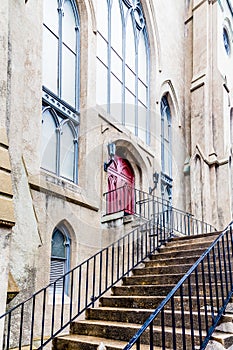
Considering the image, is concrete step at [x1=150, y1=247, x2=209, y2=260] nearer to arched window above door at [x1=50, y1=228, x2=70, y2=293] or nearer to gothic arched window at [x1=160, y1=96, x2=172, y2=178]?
arched window above door at [x1=50, y1=228, x2=70, y2=293]

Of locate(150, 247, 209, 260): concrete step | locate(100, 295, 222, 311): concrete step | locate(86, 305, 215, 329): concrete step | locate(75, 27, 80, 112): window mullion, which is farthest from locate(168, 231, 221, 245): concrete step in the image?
locate(75, 27, 80, 112): window mullion

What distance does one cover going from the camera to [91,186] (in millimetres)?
9180

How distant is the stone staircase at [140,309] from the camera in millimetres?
4676

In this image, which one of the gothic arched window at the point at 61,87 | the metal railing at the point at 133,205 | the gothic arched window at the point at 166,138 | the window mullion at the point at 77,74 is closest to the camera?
the gothic arched window at the point at 61,87

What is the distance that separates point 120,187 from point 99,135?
1526 mm

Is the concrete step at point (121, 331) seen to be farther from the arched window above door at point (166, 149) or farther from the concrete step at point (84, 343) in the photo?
the arched window above door at point (166, 149)

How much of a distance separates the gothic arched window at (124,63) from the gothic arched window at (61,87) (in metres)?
1.00

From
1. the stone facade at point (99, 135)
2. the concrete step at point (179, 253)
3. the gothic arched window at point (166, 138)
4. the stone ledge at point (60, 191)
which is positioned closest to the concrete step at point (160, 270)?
the concrete step at point (179, 253)

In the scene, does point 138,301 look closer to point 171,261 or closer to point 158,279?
point 158,279

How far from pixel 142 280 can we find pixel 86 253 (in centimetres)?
223

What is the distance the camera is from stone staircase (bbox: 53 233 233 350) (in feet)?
15.3

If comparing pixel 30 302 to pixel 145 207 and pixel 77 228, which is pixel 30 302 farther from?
pixel 145 207

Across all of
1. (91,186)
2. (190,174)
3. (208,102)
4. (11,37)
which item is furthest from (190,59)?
(11,37)

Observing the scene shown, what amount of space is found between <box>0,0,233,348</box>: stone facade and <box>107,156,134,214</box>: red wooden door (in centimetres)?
28
